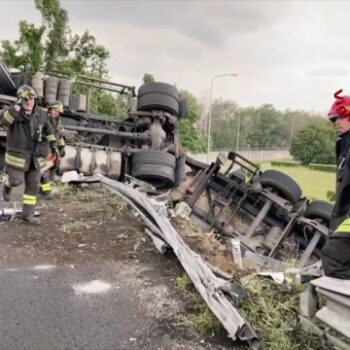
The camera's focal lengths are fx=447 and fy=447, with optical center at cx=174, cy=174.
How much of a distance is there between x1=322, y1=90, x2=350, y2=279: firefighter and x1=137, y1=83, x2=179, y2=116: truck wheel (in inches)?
219

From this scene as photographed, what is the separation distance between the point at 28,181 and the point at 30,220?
443 mm

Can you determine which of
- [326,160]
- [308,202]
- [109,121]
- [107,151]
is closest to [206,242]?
[308,202]

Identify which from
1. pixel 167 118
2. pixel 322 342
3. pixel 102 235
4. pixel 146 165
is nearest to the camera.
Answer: pixel 322 342

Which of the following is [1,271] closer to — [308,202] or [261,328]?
[261,328]

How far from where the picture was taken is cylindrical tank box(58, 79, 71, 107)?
848cm

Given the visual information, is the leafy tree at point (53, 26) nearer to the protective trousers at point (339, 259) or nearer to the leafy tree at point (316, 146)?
the protective trousers at point (339, 259)

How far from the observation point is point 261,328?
94.7 inches

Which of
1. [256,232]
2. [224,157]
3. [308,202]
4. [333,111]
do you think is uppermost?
[333,111]

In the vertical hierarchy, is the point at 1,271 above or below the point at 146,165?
below

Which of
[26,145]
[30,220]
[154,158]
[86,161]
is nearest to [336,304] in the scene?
[30,220]

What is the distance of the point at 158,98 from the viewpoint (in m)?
8.41

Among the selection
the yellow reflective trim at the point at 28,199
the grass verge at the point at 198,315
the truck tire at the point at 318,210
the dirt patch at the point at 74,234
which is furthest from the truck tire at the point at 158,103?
the grass verge at the point at 198,315

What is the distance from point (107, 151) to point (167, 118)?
1.34m

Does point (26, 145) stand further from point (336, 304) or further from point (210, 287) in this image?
point (336, 304)
